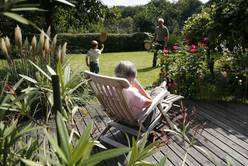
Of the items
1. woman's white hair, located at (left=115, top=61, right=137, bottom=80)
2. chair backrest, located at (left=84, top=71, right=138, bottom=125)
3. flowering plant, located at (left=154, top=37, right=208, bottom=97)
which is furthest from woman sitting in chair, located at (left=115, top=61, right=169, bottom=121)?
flowering plant, located at (left=154, top=37, right=208, bottom=97)

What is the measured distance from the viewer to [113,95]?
13.5 ft

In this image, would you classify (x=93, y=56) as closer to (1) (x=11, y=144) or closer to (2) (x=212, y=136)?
(2) (x=212, y=136)

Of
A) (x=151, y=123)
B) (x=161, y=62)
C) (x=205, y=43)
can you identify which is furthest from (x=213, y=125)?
(x=205, y=43)

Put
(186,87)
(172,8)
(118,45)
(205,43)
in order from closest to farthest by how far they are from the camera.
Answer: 1. (186,87)
2. (205,43)
3. (118,45)
4. (172,8)

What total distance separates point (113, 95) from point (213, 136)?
1670mm

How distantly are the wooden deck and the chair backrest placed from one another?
1.11 feet

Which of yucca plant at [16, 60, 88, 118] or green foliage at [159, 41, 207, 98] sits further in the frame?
green foliage at [159, 41, 207, 98]

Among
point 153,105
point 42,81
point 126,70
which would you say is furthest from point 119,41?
point 42,81

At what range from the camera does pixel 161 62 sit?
7293mm

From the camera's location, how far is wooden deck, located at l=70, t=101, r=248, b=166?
407cm

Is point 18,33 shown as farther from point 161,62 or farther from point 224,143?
point 161,62

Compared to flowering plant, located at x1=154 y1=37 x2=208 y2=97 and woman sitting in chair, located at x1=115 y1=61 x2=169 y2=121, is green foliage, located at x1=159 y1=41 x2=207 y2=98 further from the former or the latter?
woman sitting in chair, located at x1=115 y1=61 x2=169 y2=121

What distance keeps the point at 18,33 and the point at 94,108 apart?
11.8 feet

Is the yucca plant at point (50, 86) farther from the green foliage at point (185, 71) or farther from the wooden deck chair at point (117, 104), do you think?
the green foliage at point (185, 71)
